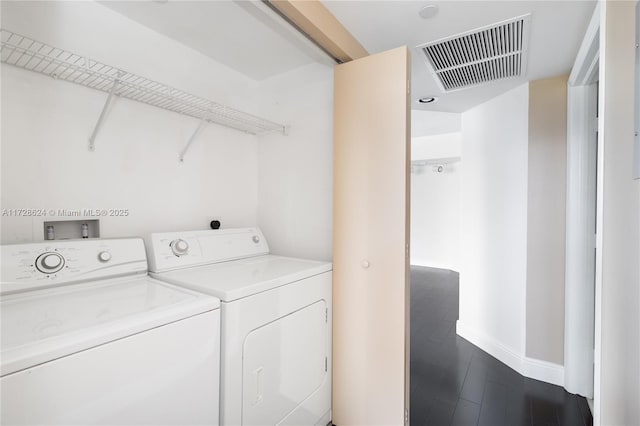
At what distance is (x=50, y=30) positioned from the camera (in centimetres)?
134

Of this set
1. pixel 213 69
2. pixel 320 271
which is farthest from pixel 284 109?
pixel 320 271

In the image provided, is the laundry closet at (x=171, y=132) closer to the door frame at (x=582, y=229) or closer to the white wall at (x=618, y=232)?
the white wall at (x=618, y=232)

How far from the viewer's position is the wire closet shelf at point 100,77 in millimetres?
1219

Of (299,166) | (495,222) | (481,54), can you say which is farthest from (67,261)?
(495,222)

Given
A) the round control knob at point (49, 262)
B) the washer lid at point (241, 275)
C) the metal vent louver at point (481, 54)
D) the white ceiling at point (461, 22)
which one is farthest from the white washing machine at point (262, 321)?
the metal vent louver at point (481, 54)

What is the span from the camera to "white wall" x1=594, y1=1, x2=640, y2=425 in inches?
42.4

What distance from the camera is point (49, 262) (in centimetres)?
118

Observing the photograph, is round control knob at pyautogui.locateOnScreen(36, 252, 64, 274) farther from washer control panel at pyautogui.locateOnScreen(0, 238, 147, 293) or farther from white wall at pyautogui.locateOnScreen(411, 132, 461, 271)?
white wall at pyautogui.locateOnScreen(411, 132, 461, 271)

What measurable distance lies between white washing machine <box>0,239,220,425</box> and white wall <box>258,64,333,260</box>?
995mm

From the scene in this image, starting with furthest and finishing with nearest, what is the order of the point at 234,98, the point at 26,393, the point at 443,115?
the point at 443,115
the point at 234,98
the point at 26,393

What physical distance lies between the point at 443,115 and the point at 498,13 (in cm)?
278

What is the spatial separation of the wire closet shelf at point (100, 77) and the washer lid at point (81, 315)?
A: 3.08 ft

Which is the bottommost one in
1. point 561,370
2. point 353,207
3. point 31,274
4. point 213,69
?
point 561,370

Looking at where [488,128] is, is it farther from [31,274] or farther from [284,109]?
[31,274]
